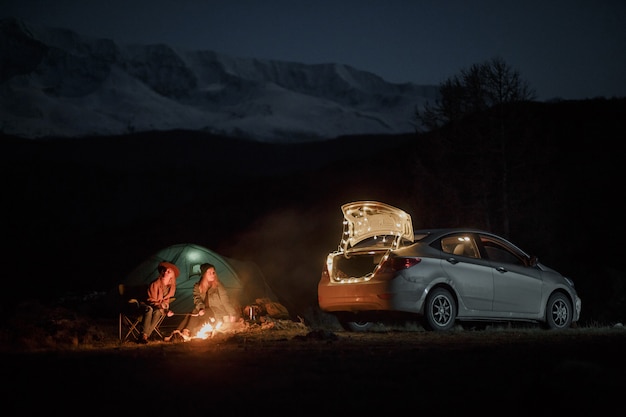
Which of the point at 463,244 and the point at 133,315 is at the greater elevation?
the point at 463,244

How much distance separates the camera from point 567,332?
1118 centimetres

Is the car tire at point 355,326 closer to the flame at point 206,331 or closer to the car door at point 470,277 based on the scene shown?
the car door at point 470,277

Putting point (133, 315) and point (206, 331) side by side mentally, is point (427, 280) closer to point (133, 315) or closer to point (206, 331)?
point (206, 331)

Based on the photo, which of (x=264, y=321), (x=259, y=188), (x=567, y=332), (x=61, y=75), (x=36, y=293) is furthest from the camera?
(x=61, y=75)

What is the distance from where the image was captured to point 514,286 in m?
12.0

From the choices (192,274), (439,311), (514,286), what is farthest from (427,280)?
(192,274)

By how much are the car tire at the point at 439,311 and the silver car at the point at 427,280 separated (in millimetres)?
16

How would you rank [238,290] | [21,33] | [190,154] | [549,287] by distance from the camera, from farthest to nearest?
[21,33], [190,154], [238,290], [549,287]

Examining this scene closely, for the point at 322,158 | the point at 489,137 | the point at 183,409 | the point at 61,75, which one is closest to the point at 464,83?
the point at 489,137

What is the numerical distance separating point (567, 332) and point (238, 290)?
386 inches

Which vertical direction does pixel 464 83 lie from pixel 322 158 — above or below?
below

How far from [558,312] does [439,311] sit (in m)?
2.86

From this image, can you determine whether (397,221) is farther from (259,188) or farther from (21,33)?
(21,33)

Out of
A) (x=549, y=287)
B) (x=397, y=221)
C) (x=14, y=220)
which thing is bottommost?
(x=549, y=287)
